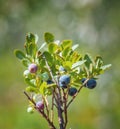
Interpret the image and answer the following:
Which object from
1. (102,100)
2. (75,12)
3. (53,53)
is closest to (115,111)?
(102,100)

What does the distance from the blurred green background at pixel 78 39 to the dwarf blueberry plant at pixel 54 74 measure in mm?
4196

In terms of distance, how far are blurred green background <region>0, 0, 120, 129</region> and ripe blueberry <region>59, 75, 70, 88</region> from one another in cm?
425

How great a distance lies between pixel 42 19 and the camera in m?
7.25

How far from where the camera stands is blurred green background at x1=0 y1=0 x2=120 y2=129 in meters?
5.69

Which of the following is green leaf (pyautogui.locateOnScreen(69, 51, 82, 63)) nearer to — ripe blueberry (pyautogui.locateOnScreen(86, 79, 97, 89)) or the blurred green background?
ripe blueberry (pyautogui.locateOnScreen(86, 79, 97, 89))

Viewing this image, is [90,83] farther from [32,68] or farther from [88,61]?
[32,68]

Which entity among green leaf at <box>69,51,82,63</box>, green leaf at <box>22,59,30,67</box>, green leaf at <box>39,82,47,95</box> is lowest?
green leaf at <box>39,82,47,95</box>

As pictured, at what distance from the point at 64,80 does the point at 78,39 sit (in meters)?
4.91

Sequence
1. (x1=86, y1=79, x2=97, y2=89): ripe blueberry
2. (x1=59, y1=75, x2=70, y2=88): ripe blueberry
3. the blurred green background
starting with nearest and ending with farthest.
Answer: (x1=59, y1=75, x2=70, y2=88): ripe blueberry < (x1=86, y1=79, x2=97, y2=89): ripe blueberry < the blurred green background

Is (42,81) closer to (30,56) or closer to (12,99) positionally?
(30,56)

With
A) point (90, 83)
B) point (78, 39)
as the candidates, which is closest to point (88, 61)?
point (90, 83)

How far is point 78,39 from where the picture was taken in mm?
5961

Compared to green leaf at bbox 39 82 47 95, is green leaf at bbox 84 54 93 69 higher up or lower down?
higher up

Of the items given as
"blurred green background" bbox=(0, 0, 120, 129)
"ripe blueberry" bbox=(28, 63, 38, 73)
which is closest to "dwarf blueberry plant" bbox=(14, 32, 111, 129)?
"ripe blueberry" bbox=(28, 63, 38, 73)
